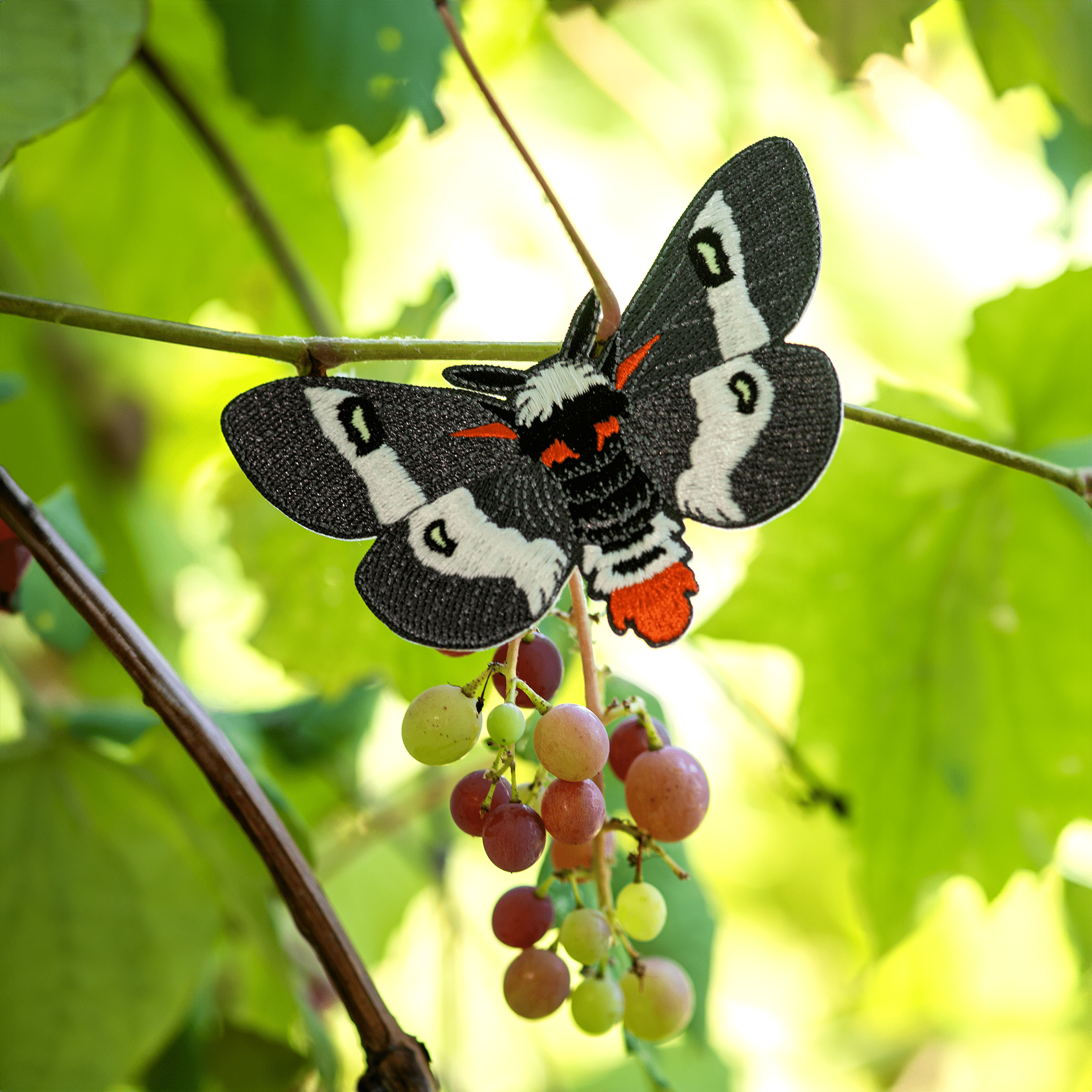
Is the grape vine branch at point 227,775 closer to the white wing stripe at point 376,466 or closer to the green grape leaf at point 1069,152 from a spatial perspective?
the white wing stripe at point 376,466

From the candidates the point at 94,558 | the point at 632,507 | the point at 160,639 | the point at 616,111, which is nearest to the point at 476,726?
the point at 632,507

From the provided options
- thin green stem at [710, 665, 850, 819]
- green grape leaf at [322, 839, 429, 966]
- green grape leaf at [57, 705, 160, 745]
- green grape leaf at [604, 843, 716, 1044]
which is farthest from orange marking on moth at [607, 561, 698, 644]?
green grape leaf at [322, 839, 429, 966]

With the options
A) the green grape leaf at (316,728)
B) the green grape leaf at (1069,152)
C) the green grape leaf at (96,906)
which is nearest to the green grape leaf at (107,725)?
the green grape leaf at (96,906)

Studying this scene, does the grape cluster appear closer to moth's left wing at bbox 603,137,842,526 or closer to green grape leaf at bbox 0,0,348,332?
moth's left wing at bbox 603,137,842,526

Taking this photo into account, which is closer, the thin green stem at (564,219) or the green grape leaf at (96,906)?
the thin green stem at (564,219)

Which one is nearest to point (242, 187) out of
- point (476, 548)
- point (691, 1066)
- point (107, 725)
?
point (107, 725)

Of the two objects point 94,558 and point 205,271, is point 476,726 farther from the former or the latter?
point 205,271

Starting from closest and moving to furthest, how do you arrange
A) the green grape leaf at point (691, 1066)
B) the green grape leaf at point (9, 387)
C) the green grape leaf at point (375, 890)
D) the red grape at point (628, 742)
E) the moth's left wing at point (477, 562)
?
the moth's left wing at point (477, 562) < the red grape at point (628, 742) < the green grape leaf at point (9, 387) < the green grape leaf at point (691, 1066) < the green grape leaf at point (375, 890)
